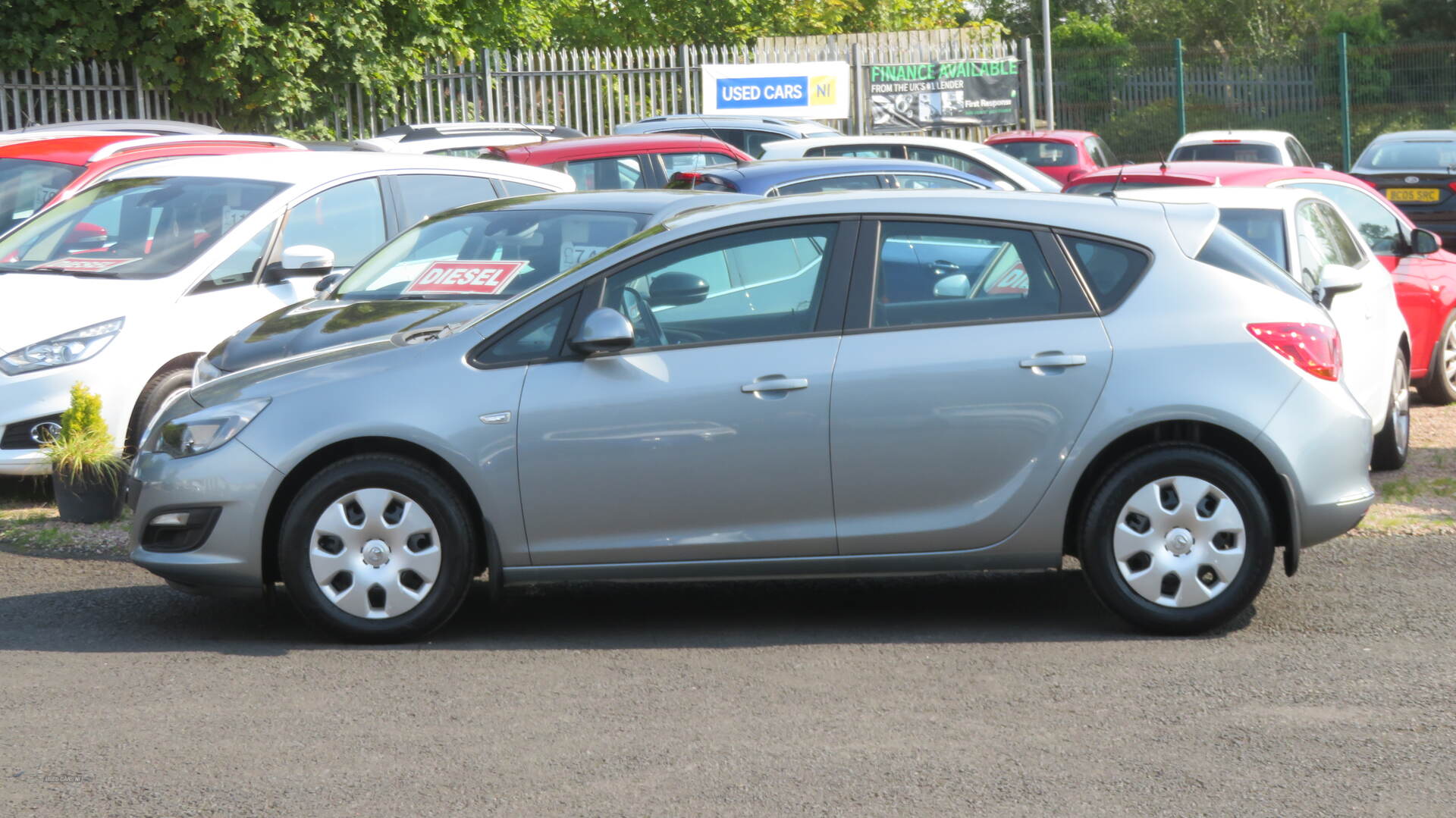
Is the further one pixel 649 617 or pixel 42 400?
pixel 42 400

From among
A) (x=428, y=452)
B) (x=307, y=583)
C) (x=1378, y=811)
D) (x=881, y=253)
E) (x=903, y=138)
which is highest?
(x=903, y=138)

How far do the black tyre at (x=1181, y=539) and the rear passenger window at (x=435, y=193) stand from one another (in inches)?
199

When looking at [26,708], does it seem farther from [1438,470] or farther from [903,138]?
[903,138]

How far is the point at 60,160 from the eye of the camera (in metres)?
11.3

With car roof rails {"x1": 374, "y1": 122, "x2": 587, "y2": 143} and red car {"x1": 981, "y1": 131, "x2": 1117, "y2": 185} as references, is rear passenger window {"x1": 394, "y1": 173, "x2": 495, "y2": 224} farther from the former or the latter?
red car {"x1": 981, "y1": 131, "x2": 1117, "y2": 185}

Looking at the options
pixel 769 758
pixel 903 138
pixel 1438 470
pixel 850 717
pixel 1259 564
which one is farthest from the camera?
pixel 903 138

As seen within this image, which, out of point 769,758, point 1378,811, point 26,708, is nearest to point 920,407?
point 769,758

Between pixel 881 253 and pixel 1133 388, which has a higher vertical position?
pixel 881 253

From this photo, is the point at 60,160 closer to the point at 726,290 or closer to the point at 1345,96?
the point at 726,290

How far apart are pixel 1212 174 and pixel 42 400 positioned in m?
6.60

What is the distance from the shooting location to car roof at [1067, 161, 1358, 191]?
9711 mm

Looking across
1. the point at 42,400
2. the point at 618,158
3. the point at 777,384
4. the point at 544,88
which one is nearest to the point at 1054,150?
the point at 544,88

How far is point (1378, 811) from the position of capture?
4.00 meters

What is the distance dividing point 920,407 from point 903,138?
9.54 m
